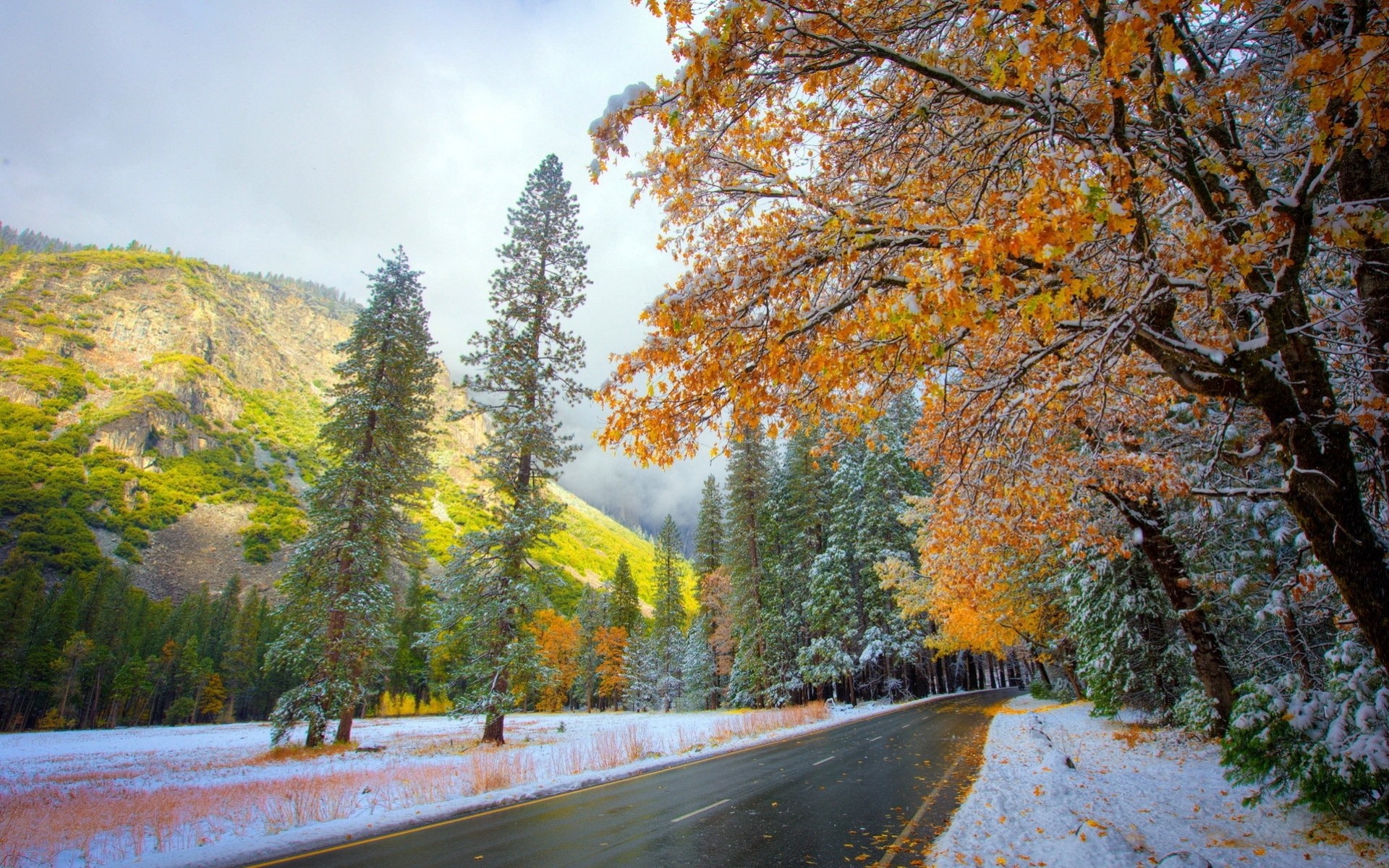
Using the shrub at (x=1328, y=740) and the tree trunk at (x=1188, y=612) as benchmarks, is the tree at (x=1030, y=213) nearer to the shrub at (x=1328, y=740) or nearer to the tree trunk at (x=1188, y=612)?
the shrub at (x=1328, y=740)

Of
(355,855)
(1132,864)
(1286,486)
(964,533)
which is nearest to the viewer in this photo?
(1286,486)

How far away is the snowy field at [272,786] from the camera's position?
7.46 m

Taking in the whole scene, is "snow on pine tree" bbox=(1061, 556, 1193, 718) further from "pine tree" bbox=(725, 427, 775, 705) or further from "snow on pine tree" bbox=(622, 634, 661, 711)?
"snow on pine tree" bbox=(622, 634, 661, 711)

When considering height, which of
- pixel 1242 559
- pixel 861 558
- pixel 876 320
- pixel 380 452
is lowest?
pixel 1242 559

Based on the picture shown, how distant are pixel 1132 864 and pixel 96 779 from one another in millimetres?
22556

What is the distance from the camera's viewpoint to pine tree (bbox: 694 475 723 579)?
46.9m

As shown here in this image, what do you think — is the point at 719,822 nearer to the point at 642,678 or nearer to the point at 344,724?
the point at 344,724

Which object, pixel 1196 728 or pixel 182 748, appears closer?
pixel 1196 728

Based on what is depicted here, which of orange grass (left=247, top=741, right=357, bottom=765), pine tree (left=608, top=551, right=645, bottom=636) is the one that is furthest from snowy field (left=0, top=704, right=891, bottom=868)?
pine tree (left=608, top=551, right=645, bottom=636)

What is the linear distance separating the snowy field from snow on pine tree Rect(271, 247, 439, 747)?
2170 mm

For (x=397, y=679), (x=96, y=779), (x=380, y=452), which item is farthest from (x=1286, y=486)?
(x=397, y=679)

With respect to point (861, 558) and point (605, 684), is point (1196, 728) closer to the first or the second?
point (861, 558)

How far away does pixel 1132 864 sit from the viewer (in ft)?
16.8

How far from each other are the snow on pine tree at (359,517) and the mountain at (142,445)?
118 ft
